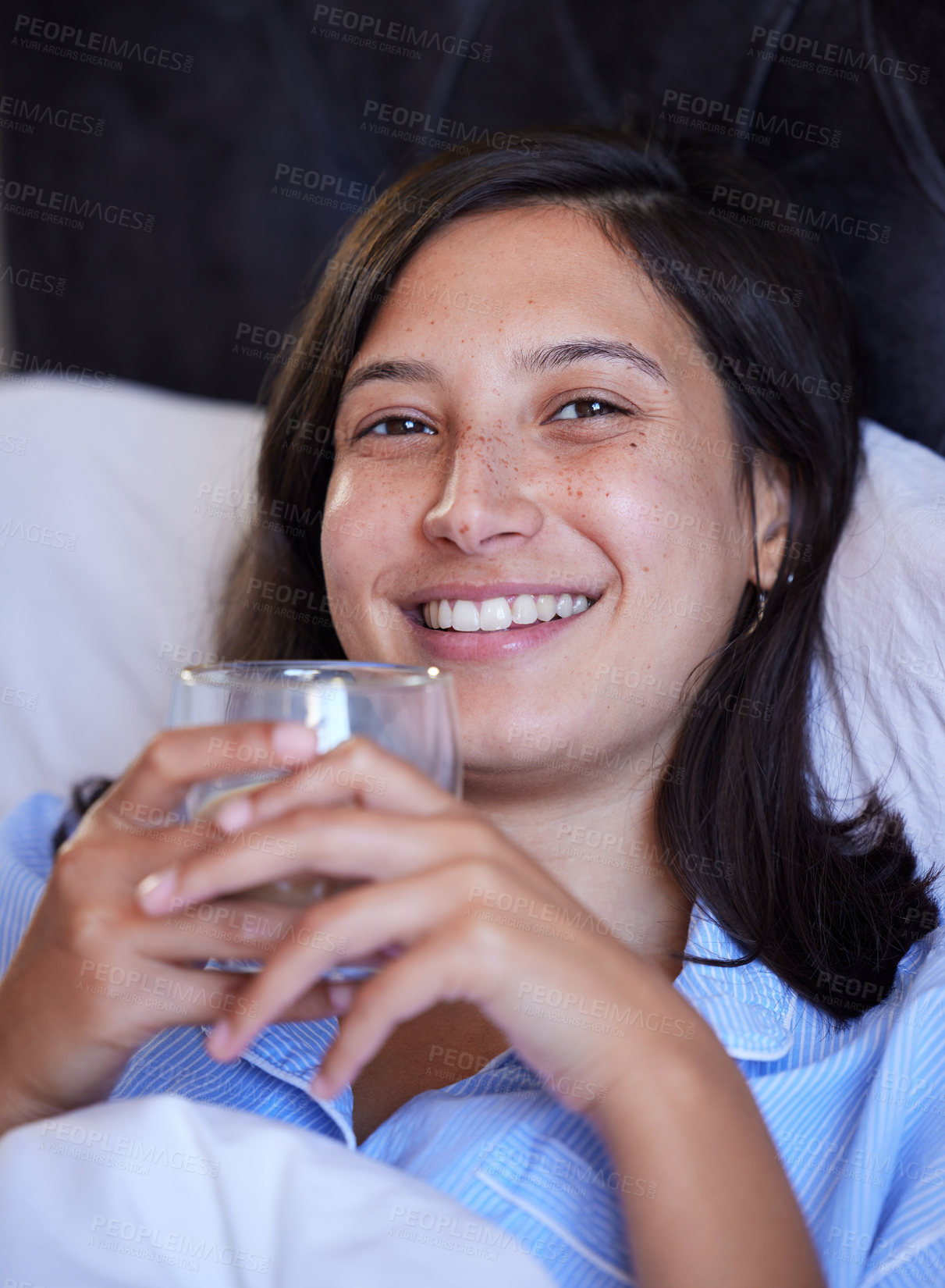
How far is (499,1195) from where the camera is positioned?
2.78 feet

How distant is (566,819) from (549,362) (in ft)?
1.38

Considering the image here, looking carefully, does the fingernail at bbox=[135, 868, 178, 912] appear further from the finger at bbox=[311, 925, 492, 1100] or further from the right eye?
the right eye

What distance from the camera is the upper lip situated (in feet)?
3.27

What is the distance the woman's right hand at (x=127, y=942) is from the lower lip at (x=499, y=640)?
386 millimetres

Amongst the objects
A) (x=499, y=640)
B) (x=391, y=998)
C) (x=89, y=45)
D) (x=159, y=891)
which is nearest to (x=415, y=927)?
(x=391, y=998)

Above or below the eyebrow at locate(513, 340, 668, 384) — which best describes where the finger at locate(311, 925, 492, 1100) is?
below

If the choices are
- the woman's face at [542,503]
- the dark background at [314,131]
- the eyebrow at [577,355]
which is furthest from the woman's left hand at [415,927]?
the dark background at [314,131]

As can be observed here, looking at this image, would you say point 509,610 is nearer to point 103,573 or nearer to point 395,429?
point 395,429

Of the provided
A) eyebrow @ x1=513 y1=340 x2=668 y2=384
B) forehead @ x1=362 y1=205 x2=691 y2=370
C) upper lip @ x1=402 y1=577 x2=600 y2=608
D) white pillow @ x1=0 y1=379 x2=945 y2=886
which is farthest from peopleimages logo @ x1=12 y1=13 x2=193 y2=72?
upper lip @ x1=402 y1=577 x2=600 y2=608

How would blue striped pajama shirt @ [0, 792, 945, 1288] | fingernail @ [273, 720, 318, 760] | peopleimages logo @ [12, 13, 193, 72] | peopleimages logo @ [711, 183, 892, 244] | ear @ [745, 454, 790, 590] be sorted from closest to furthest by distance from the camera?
fingernail @ [273, 720, 318, 760] → blue striped pajama shirt @ [0, 792, 945, 1288] → ear @ [745, 454, 790, 590] → peopleimages logo @ [711, 183, 892, 244] → peopleimages logo @ [12, 13, 193, 72]

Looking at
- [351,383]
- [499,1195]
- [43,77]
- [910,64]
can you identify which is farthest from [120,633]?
[910,64]

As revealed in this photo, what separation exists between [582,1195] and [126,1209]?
0.32 m

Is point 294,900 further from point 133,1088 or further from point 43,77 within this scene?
point 43,77

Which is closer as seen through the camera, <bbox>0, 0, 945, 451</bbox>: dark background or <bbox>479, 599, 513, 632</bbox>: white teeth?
<bbox>479, 599, 513, 632</bbox>: white teeth
